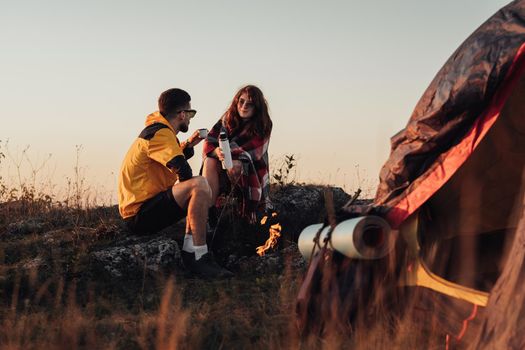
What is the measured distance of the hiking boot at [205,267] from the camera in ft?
19.0

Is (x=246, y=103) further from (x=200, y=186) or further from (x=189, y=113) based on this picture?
(x=200, y=186)

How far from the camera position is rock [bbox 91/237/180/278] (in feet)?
19.5

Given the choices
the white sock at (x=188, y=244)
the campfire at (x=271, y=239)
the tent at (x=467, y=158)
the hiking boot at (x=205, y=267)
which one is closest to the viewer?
the tent at (x=467, y=158)

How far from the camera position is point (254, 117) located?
6750 millimetres

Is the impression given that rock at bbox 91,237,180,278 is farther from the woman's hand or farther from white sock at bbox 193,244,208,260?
the woman's hand

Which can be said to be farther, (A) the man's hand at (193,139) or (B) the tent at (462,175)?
(A) the man's hand at (193,139)

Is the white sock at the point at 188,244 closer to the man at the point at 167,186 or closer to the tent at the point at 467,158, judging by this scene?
the man at the point at 167,186

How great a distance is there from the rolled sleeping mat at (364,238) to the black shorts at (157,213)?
254 cm

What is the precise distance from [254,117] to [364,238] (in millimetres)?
3329

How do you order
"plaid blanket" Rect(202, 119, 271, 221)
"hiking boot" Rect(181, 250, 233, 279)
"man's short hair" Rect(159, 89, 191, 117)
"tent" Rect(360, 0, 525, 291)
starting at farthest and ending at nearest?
"plaid blanket" Rect(202, 119, 271, 221)
"man's short hair" Rect(159, 89, 191, 117)
"hiking boot" Rect(181, 250, 233, 279)
"tent" Rect(360, 0, 525, 291)

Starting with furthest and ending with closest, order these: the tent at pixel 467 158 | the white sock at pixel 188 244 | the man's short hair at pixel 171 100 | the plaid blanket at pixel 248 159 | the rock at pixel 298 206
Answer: the rock at pixel 298 206 → the plaid blanket at pixel 248 159 → the man's short hair at pixel 171 100 → the white sock at pixel 188 244 → the tent at pixel 467 158

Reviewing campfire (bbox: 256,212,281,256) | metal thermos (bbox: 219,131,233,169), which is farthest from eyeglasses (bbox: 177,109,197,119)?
campfire (bbox: 256,212,281,256)

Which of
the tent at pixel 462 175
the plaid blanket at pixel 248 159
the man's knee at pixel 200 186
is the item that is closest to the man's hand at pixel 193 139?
the plaid blanket at pixel 248 159

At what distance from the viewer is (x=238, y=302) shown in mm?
4801
